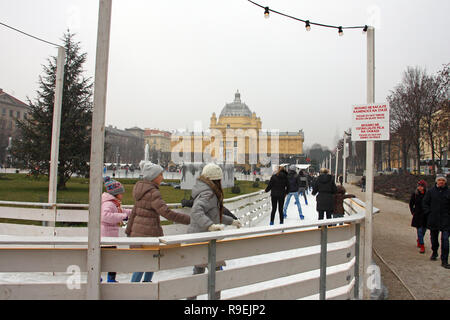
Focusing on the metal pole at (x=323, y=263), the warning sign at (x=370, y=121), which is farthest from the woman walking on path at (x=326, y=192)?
the metal pole at (x=323, y=263)

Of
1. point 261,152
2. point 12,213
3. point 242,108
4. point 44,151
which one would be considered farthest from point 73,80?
point 242,108

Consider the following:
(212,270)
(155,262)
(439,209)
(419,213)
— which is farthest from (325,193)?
(155,262)

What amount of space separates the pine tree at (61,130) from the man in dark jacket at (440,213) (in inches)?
765

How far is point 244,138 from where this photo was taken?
9006cm

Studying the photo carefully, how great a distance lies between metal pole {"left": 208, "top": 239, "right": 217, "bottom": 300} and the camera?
9.36 ft

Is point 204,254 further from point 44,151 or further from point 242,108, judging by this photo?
point 242,108

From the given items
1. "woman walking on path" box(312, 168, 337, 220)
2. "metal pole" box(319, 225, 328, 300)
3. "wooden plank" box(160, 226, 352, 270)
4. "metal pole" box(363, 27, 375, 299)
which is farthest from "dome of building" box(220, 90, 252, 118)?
"wooden plank" box(160, 226, 352, 270)

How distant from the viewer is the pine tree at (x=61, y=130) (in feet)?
71.2

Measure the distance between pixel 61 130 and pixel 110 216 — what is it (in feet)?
62.0

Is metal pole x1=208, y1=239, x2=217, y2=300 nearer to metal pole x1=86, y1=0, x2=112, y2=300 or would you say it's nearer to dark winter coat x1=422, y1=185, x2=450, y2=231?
metal pole x1=86, y1=0, x2=112, y2=300

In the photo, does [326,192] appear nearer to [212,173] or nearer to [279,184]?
[279,184]

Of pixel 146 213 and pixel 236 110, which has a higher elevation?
pixel 236 110

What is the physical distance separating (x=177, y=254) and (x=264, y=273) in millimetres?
887

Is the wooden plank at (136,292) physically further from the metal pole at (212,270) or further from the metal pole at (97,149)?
the metal pole at (212,270)
